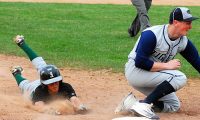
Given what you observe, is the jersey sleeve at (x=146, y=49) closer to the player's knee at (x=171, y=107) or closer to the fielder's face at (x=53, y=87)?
the player's knee at (x=171, y=107)

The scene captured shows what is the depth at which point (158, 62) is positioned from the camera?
6.43m

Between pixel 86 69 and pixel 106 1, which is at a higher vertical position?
pixel 86 69

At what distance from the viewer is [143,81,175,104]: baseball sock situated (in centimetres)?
629

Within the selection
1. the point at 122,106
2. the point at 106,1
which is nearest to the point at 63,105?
the point at 122,106

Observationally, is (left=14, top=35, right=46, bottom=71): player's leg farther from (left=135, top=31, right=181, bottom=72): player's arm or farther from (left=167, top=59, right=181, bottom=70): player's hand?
(left=167, top=59, right=181, bottom=70): player's hand

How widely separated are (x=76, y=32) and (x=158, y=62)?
337 inches

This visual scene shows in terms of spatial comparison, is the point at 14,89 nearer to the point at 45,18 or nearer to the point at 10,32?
the point at 10,32

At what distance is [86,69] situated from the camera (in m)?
9.89

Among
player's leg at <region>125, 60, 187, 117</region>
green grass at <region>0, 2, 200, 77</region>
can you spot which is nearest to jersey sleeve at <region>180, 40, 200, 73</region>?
player's leg at <region>125, 60, 187, 117</region>

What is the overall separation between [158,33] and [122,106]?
3.02 ft

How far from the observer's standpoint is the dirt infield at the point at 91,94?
625cm

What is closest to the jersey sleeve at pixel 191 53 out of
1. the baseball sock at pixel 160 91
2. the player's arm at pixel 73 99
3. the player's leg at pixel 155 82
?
the player's leg at pixel 155 82

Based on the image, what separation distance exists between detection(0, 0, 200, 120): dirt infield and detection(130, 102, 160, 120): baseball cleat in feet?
0.89

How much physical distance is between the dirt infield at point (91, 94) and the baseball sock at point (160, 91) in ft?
0.80
